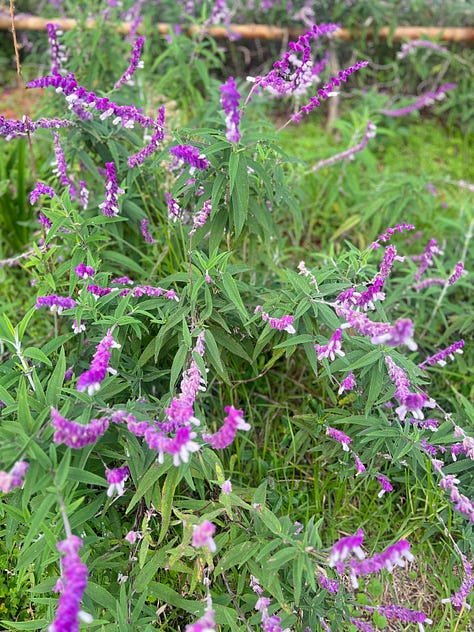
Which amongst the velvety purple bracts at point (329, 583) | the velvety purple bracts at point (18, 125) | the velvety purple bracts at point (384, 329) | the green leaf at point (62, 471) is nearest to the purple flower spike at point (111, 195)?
the velvety purple bracts at point (18, 125)

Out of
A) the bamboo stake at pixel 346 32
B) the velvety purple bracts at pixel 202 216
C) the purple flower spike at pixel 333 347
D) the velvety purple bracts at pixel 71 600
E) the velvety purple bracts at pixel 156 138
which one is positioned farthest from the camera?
the bamboo stake at pixel 346 32

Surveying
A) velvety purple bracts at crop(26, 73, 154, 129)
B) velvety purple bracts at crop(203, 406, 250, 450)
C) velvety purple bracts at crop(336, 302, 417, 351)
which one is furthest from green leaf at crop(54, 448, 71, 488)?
velvety purple bracts at crop(26, 73, 154, 129)

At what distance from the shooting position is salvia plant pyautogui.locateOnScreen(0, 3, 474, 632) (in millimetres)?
1695

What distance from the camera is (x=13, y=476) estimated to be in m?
1.49

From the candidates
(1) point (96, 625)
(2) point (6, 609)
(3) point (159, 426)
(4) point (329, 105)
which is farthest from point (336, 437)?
(4) point (329, 105)

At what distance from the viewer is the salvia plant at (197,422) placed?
1695 mm

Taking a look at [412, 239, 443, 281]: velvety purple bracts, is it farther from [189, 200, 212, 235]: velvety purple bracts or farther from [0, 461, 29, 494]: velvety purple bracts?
[0, 461, 29, 494]: velvety purple bracts

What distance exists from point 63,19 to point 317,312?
13.1 ft

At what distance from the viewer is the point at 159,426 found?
1.74 m

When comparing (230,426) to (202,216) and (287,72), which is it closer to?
(202,216)

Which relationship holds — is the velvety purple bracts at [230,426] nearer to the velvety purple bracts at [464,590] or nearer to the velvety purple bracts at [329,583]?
the velvety purple bracts at [329,583]

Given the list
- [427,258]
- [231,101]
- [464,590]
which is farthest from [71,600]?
[427,258]

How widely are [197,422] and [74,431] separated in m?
0.32

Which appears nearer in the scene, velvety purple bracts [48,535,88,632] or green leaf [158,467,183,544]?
velvety purple bracts [48,535,88,632]
